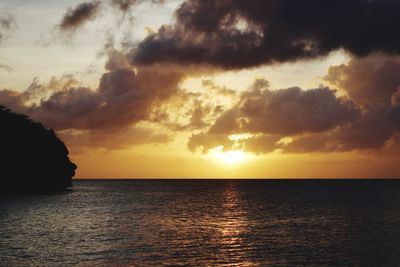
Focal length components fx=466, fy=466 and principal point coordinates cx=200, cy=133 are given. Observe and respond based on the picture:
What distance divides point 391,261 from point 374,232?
24.6 meters

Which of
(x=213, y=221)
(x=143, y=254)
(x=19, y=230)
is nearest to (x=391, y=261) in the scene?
(x=143, y=254)

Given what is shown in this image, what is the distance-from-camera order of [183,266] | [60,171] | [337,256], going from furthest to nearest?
[60,171], [337,256], [183,266]

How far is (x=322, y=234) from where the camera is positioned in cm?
6462

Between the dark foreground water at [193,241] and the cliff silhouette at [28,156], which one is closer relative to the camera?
the dark foreground water at [193,241]

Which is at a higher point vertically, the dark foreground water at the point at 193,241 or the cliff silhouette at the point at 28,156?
the cliff silhouette at the point at 28,156

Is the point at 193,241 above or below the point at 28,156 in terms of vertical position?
below

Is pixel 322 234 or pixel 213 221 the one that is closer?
pixel 322 234

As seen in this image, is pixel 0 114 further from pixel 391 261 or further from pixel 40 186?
pixel 391 261

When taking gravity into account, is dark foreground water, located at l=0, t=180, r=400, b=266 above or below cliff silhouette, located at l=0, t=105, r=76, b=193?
below

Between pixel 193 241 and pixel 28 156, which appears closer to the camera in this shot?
pixel 193 241

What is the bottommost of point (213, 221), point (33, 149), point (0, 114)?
point (213, 221)

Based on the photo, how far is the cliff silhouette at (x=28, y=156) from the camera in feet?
514

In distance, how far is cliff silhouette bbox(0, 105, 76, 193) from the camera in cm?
15681

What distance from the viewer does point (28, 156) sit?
16300 centimetres
